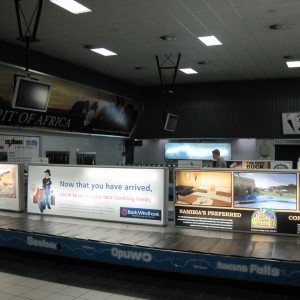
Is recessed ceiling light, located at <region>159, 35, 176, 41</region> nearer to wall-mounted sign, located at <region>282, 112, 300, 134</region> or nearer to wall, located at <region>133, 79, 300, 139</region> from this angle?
wall, located at <region>133, 79, 300, 139</region>

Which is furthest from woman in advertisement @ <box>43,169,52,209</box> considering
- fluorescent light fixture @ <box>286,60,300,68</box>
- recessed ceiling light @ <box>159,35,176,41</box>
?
fluorescent light fixture @ <box>286,60,300,68</box>

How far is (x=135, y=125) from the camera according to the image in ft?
51.1

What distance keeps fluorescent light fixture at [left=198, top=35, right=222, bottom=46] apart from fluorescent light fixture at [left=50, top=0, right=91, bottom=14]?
2.96 m

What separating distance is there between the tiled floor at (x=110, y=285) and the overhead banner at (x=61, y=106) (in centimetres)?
301

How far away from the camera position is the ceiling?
7.04m

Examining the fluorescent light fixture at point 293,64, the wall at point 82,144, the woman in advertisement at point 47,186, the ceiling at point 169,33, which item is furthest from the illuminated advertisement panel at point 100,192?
the fluorescent light fixture at point 293,64

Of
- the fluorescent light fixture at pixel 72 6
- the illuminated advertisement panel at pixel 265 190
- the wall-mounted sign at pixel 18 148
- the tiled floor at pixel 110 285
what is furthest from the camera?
the wall-mounted sign at pixel 18 148

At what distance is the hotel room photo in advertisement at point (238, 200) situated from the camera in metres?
4.48

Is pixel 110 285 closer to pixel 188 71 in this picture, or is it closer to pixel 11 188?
pixel 11 188

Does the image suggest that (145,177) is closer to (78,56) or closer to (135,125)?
(78,56)

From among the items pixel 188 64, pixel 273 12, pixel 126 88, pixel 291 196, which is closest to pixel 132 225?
pixel 291 196

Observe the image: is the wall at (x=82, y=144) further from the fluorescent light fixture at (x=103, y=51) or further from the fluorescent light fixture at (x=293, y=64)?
the fluorescent light fixture at (x=293, y=64)

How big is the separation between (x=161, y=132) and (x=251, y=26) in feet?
26.3

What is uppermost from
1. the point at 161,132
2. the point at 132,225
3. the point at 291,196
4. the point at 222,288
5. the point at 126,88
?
the point at 126,88
